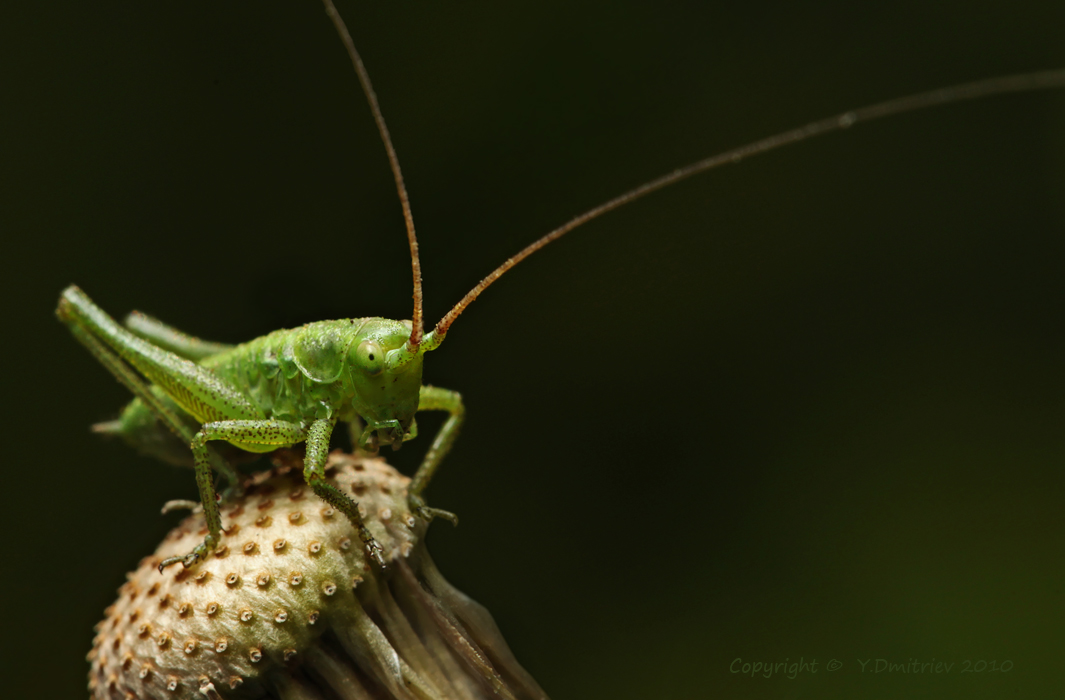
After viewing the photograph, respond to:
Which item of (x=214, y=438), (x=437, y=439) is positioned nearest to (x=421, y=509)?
(x=437, y=439)

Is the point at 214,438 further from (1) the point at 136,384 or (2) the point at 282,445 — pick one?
(1) the point at 136,384

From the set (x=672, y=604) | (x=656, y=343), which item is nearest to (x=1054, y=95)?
(x=656, y=343)

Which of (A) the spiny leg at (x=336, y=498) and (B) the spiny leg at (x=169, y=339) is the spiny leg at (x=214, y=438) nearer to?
(A) the spiny leg at (x=336, y=498)

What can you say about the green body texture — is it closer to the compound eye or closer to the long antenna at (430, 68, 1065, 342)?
the compound eye

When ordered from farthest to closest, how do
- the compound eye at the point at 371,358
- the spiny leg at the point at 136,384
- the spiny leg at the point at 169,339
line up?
the spiny leg at the point at 169,339, the spiny leg at the point at 136,384, the compound eye at the point at 371,358

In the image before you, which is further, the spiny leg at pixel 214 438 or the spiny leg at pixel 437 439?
→ the spiny leg at pixel 437 439

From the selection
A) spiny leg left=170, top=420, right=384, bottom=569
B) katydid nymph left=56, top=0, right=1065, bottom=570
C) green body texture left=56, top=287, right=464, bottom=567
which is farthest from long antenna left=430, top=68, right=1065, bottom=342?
spiny leg left=170, top=420, right=384, bottom=569

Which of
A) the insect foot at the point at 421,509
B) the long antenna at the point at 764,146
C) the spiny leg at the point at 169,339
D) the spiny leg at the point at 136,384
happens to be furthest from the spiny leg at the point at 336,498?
the spiny leg at the point at 169,339

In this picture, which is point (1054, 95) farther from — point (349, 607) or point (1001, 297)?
point (349, 607)
